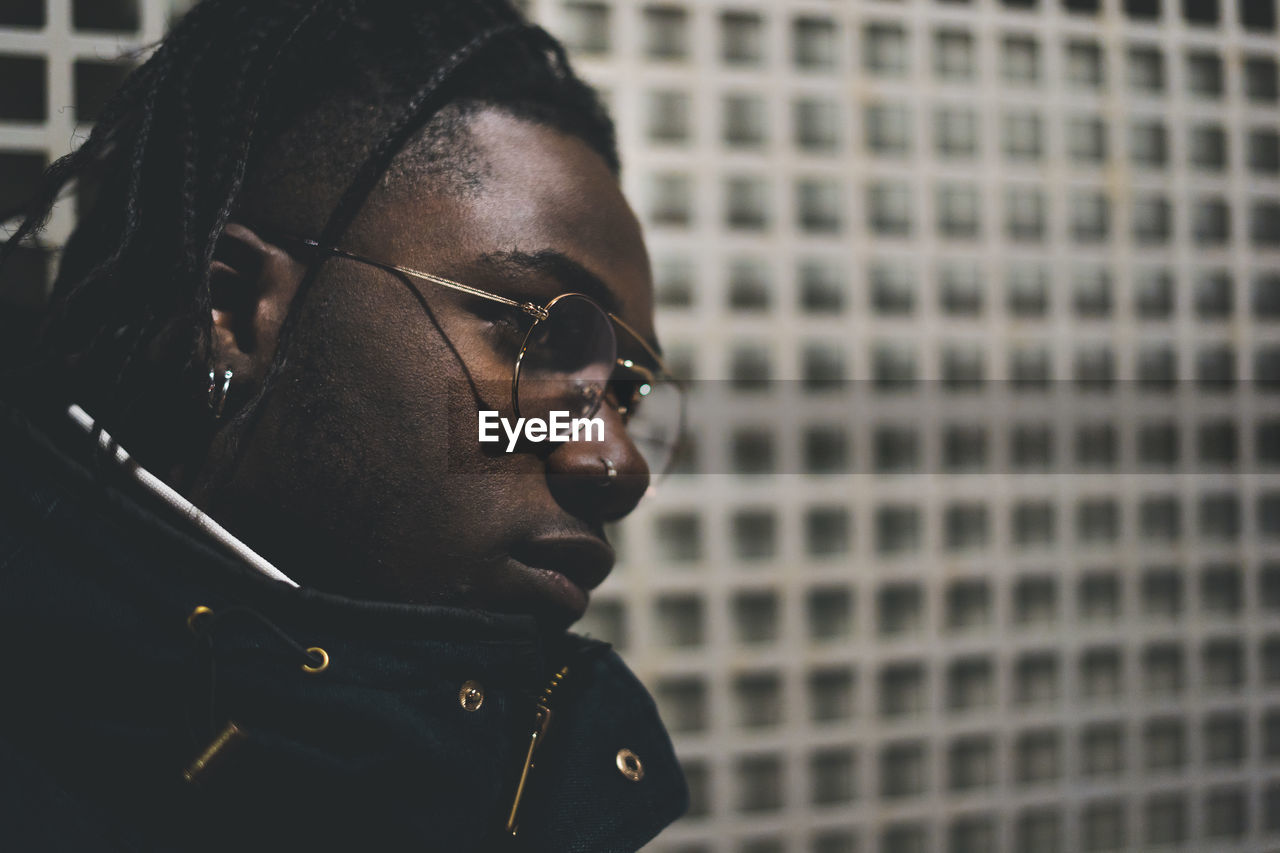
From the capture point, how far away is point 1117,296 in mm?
1200

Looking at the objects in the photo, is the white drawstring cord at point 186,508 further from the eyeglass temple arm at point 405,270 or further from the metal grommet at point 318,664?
the eyeglass temple arm at point 405,270

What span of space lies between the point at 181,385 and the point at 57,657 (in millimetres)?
225

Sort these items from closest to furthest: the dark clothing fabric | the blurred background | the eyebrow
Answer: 1. the dark clothing fabric
2. the eyebrow
3. the blurred background

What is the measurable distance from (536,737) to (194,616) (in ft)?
1.04

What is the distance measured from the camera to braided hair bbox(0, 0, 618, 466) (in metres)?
0.63

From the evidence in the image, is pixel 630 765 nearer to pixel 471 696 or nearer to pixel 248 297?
pixel 471 696

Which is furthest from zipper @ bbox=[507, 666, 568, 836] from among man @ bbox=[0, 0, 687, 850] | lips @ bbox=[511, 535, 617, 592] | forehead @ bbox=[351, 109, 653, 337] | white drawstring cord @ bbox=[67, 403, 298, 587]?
forehead @ bbox=[351, 109, 653, 337]

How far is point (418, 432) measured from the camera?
0.62 m

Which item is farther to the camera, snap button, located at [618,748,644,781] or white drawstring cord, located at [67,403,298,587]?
snap button, located at [618,748,644,781]

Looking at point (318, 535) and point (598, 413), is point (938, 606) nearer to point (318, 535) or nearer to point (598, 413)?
point (598, 413)

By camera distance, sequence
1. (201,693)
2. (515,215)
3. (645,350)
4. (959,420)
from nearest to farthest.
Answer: (201,693) < (515,215) < (645,350) < (959,420)

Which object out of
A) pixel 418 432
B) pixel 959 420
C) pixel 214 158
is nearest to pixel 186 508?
pixel 418 432

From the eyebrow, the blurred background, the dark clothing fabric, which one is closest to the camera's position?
the dark clothing fabric

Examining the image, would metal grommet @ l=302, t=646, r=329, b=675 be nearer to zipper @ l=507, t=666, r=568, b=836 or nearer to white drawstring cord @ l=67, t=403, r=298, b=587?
white drawstring cord @ l=67, t=403, r=298, b=587
